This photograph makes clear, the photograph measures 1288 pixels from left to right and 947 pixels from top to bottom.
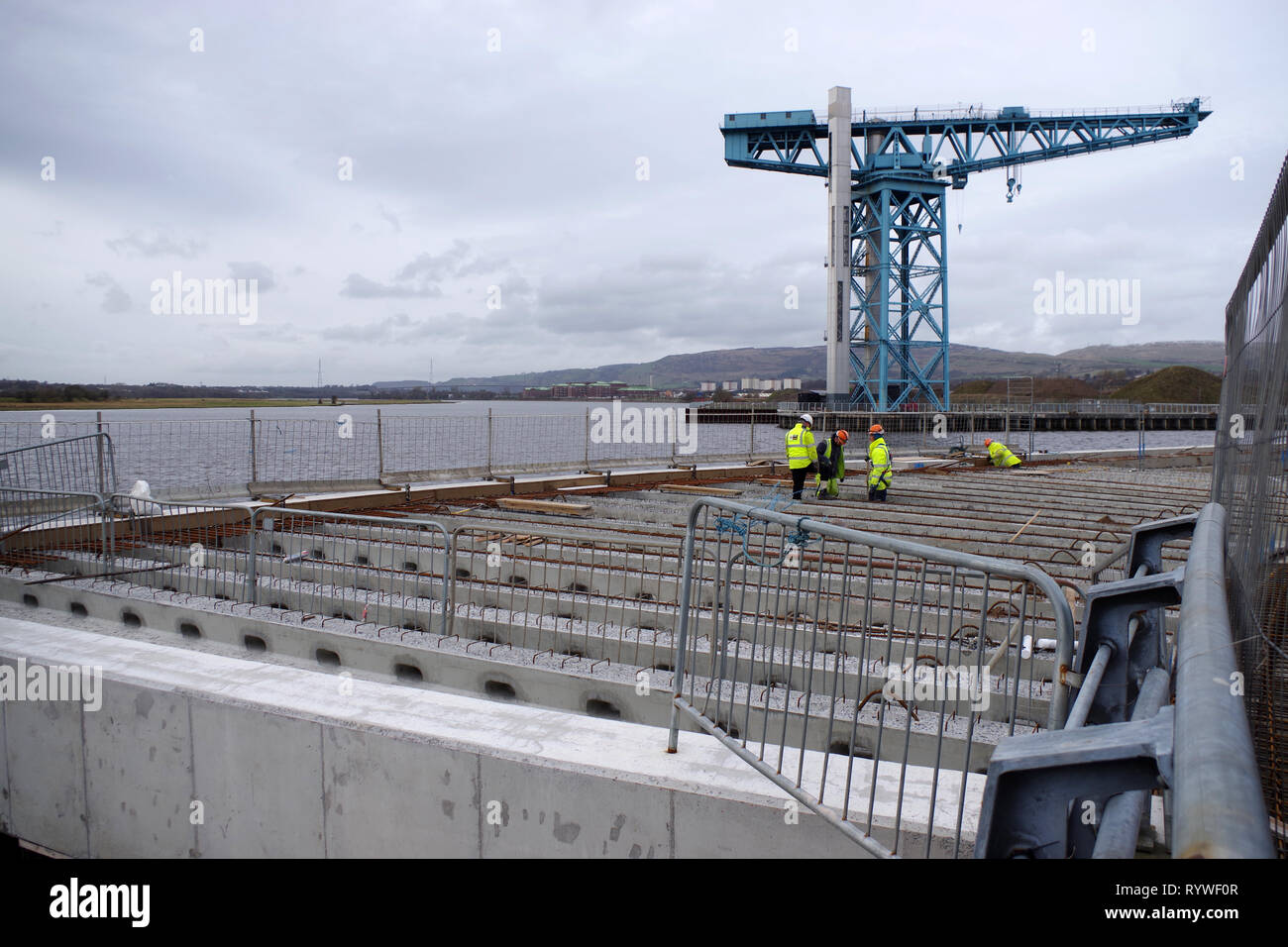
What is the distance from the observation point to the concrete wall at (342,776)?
3.94 m

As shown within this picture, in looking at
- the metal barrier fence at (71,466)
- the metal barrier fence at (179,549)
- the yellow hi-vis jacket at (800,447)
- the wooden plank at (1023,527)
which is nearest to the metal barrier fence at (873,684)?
the wooden plank at (1023,527)

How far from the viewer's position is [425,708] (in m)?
4.82

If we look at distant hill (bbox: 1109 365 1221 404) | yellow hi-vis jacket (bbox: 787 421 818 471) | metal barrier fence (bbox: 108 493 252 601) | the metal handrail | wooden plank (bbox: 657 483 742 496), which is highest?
distant hill (bbox: 1109 365 1221 404)

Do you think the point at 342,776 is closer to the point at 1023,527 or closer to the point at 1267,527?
the point at 1267,527

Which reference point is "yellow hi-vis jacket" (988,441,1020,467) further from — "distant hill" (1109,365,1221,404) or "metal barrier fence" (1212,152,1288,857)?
"distant hill" (1109,365,1221,404)

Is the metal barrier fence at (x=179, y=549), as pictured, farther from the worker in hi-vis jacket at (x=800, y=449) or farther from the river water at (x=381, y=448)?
the worker in hi-vis jacket at (x=800, y=449)

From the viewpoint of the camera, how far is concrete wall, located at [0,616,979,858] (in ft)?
12.9

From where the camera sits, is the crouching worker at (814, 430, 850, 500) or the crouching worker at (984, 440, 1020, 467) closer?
the crouching worker at (814, 430, 850, 500)

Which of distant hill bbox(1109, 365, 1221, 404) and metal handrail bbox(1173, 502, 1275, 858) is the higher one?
distant hill bbox(1109, 365, 1221, 404)

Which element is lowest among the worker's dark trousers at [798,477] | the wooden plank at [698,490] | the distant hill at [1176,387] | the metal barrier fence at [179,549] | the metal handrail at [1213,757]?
the metal barrier fence at [179,549]

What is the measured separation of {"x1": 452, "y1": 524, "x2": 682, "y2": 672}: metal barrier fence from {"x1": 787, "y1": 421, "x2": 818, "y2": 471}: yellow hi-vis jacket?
17.4ft

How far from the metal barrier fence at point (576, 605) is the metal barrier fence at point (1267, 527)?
13.5ft

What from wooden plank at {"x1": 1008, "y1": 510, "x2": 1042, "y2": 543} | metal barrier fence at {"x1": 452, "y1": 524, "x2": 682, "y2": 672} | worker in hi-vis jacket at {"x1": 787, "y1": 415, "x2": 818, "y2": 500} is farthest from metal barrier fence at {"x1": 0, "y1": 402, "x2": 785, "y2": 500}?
wooden plank at {"x1": 1008, "y1": 510, "x2": 1042, "y2": 543}
